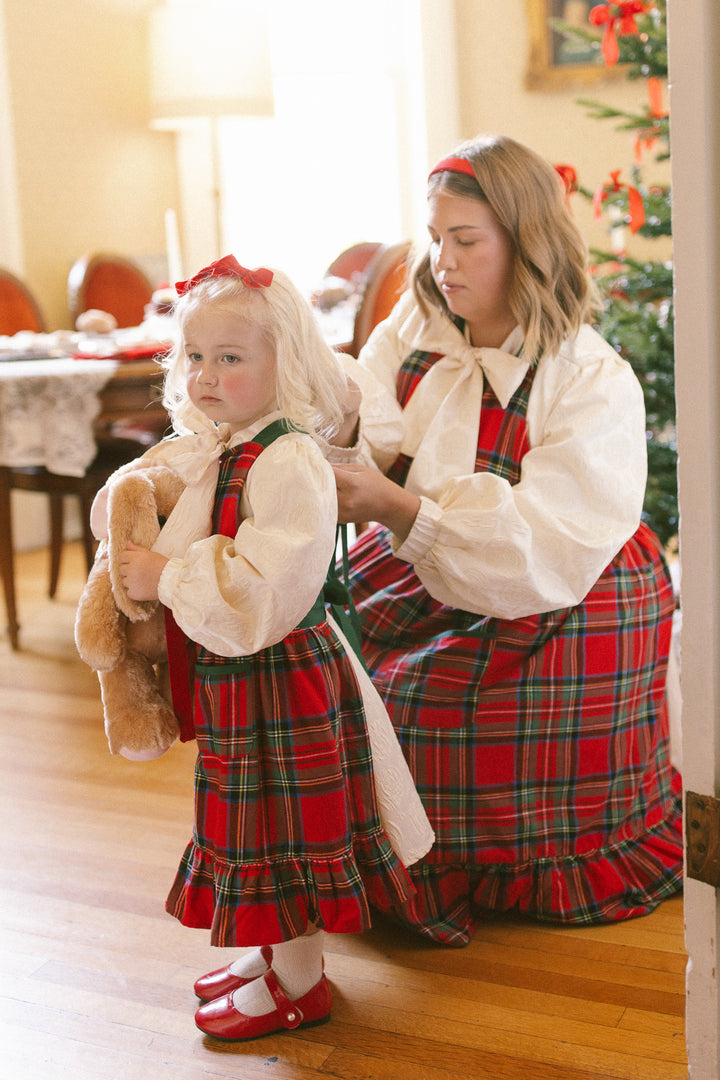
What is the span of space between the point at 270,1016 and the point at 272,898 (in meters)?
0.17

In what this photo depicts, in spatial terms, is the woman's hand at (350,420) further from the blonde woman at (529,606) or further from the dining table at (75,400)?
the dining table at (75,400)

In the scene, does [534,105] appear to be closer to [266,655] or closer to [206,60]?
[206,60]

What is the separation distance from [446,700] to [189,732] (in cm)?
38

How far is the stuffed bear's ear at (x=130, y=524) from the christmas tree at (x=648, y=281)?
1.28 meters

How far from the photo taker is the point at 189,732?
1307 millimetres

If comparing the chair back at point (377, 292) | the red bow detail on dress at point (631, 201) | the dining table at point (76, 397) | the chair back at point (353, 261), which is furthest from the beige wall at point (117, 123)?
the red bow detail on dress at point (631, 201)

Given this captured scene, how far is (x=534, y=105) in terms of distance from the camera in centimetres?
454

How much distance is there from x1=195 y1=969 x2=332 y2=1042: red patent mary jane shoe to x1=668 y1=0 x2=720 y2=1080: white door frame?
1.62 ft

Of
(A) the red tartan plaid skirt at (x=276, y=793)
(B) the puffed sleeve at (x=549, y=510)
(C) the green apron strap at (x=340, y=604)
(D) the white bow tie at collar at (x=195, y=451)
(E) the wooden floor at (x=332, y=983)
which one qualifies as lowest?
Result: (E) the wooden floor at (x=332, y=983)

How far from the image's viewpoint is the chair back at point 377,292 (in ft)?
8.50

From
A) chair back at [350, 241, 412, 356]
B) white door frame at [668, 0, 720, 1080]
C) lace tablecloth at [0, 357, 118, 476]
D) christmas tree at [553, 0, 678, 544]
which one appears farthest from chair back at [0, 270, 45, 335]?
white door frame at [668, 0, 720, 1080]

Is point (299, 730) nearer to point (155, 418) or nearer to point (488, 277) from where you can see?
point (488, 277)

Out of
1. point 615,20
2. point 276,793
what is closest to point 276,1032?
point 276,793

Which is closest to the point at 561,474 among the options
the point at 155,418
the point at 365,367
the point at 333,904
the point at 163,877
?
the point at 365,367
